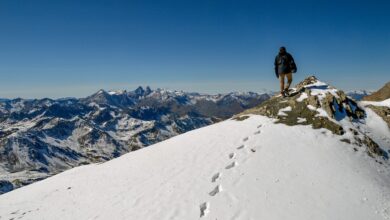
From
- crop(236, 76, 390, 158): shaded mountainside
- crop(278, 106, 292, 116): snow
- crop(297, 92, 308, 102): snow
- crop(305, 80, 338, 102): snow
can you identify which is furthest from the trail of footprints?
→ crop(305, 80, 338, 102): snow

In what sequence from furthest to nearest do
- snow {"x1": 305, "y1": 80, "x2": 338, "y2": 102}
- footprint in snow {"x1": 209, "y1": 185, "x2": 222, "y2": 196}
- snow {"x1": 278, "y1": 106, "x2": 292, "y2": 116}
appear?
1. snow {"x1": 305, "y1": 80, "x2": 338, "y2": 102}
2. snow {"x1": 278, "y1": 106, "x2": 292, "y2": 116}
3. footprint in snow {"x1": 209, "y1": 185, "x2": 222, "y2": 196}

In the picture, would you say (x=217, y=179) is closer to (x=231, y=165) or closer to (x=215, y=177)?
(x=215, y=177)

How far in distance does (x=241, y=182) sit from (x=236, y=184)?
38 centimetres

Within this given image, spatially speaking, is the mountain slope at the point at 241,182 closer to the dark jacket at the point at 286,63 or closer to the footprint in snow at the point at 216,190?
the footprint in snow at the point at 216,190

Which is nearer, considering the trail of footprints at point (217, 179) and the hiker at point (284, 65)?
the trail of footprints at point (217, 179)

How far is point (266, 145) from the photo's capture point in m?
22.8

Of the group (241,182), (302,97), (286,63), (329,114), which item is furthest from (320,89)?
(241,182)

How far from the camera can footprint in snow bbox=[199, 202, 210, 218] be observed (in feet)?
51.6

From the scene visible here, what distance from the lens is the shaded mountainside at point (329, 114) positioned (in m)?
23.1

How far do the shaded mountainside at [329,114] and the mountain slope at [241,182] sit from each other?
0.28 meters

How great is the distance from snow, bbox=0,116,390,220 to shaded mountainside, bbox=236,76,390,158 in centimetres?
115

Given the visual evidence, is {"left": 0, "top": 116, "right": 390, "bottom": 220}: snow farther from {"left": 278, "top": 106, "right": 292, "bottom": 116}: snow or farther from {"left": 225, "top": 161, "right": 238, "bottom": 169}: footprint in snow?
{"left": 278, "top": 106, "right": 292, "bottom": 116}: snow

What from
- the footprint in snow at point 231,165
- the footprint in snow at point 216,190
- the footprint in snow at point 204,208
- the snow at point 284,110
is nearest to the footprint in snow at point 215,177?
the footprint in snow at point 216,190

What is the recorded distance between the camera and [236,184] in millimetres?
17953
